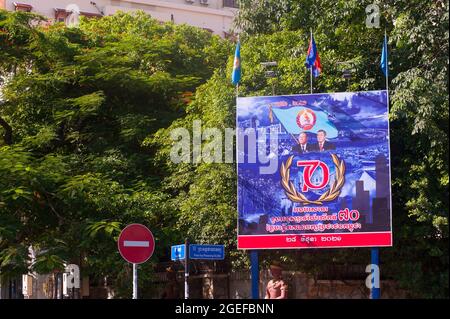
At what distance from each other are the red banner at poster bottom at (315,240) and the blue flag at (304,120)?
202cm

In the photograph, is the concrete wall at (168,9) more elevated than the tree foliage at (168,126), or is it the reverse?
the concrete wall at (168,9)

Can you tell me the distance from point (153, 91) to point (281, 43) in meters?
3.90

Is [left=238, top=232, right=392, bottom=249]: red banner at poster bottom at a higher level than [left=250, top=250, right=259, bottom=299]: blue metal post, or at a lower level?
higher

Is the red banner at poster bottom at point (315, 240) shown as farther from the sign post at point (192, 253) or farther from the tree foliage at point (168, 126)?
the sign post at point (192, 253)

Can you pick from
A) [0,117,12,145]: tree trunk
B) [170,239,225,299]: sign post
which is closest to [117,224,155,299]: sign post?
[170,239,225,299]: sign post

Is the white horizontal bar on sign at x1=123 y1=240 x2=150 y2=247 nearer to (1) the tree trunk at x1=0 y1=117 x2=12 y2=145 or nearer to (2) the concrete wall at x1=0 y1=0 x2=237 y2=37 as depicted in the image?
(1) the tree trunk at x1=0 y1=117 x2=12 y2=145

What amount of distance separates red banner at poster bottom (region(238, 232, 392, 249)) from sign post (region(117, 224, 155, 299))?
4469 millimetres

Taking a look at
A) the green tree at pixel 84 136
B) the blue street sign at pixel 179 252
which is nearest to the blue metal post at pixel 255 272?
the green tree at pixel 84 136

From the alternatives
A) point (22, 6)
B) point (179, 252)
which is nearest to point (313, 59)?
point (179, 252)

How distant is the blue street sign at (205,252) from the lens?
47.4 ft

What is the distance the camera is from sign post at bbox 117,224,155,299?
1282cm

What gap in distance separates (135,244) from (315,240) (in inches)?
202
